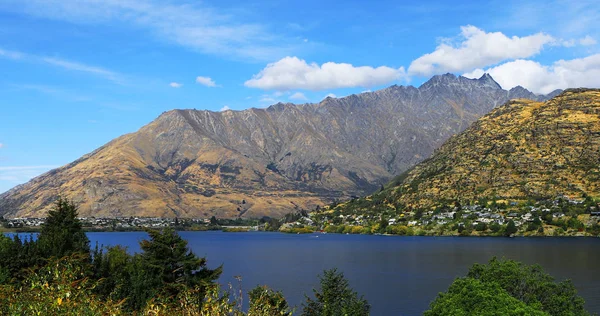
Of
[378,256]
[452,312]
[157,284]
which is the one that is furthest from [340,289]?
[378,256]

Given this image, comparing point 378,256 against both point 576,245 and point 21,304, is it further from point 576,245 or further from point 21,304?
point 21,304

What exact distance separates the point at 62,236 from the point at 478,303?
46207mm

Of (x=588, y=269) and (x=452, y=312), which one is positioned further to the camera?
(x=588, y=269)

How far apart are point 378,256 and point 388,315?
95662 millimetres

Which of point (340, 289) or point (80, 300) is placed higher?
point (80, 300)

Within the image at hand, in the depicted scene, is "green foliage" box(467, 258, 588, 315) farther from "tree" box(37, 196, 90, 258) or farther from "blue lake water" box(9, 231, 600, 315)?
"tree" box(37, 196, 90, 258)

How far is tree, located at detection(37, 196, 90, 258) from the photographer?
191 feet

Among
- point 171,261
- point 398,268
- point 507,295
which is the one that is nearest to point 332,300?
point 171,261

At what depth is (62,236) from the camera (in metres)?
60.1

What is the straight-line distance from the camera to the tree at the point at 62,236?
58.1 metres

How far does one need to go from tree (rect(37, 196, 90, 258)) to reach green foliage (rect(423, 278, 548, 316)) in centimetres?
3756

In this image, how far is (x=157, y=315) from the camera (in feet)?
47.6

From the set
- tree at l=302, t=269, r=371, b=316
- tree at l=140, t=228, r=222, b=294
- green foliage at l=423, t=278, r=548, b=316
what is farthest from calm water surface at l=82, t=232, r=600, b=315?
green foliage at l=423, t=278, r=548, b=316

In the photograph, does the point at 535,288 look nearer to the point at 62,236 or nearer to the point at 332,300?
the point at 332,300
